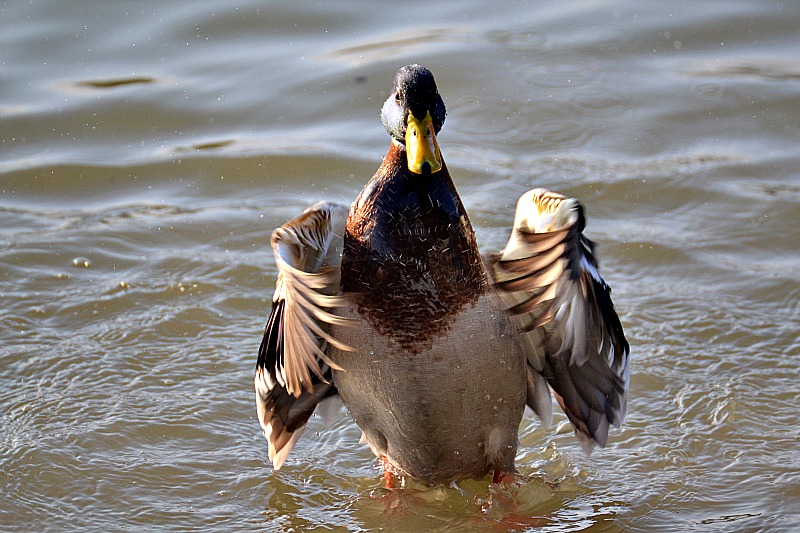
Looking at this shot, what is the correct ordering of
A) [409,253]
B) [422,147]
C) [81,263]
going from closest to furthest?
[422,147] → [409,253] → [81,263]

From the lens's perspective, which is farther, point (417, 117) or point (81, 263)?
point (81, 263)

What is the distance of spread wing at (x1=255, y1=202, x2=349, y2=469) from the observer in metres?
3.45

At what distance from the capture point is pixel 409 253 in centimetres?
361

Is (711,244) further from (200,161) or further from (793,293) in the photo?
(200,161)

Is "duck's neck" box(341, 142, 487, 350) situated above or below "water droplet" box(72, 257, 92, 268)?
above

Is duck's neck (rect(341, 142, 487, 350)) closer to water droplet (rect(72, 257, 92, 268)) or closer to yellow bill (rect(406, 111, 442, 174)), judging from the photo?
yellow bill (rect(406, 111, 442, 174))

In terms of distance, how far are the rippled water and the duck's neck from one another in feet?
2.84

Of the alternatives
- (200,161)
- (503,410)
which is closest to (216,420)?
(503,410)

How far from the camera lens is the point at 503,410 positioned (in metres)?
3.87

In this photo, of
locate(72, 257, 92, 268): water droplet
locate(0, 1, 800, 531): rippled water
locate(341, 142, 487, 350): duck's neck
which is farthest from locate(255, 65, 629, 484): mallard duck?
locate(72, 257, 92, 268): water droplet

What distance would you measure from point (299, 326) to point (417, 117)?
0.74 m

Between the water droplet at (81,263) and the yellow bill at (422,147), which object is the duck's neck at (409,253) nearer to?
the yellow bill at (422,147)

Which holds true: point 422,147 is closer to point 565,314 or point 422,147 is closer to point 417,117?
point 417,117

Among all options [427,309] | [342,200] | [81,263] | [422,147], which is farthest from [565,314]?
[81,263]
